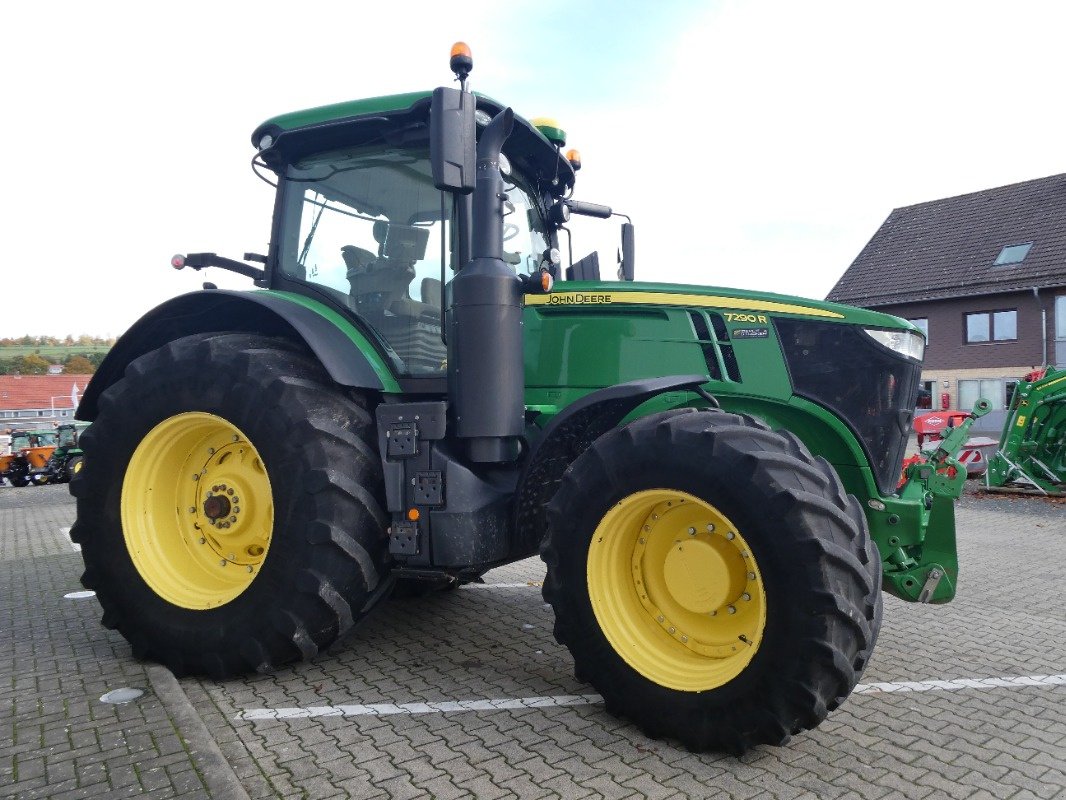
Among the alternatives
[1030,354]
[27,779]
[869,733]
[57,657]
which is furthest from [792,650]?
[1030,354]

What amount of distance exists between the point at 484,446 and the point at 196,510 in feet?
5.21

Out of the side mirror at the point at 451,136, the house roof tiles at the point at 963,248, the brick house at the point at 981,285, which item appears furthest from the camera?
the house roof tiles at the point at 963,248

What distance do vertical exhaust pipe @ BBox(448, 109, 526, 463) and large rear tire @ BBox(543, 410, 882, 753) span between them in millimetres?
513

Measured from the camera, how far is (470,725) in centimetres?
317

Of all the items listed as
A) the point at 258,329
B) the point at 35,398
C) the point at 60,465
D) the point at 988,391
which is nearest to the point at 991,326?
the point at 988,391

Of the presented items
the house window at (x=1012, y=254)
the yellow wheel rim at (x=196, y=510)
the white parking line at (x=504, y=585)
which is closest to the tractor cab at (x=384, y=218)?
the yellow wheel rim at (x=196, y=510)

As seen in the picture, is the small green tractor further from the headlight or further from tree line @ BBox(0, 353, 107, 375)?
tree line @ BBox(0, 353, 107, 375)

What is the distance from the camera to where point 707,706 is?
2.82 m

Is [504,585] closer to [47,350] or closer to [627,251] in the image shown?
[627,251]

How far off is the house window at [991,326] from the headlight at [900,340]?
22.0 meters

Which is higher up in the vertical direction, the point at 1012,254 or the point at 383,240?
the point at 1012,254

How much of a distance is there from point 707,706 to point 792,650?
0.38 meters

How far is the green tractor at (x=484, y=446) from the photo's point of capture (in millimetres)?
2895

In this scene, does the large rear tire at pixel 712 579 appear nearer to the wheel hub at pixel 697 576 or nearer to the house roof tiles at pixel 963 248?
the wheel hub at pixel 697 576
